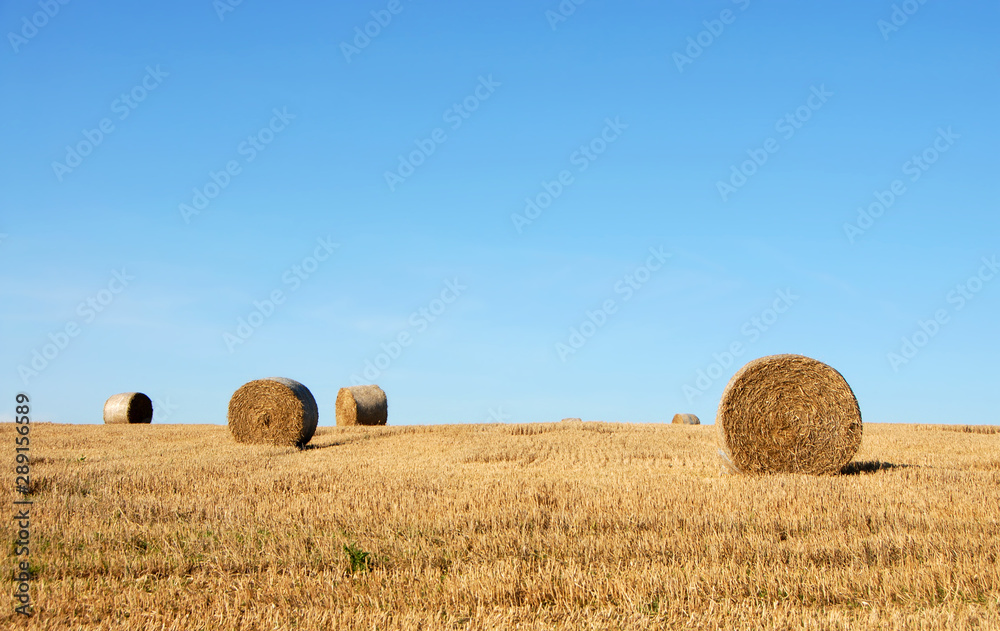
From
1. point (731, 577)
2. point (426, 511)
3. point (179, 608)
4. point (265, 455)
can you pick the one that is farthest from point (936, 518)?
point (265, 455)

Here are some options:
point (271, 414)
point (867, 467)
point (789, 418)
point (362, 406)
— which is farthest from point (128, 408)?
point (867, 467)

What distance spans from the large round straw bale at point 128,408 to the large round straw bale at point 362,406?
844cm

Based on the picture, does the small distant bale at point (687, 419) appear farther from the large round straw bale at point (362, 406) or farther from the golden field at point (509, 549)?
the golden field at point (509, 549)

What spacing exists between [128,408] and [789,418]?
25251 mm

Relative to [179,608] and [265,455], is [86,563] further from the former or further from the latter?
[265,455]

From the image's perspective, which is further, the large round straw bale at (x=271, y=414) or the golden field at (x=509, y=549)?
the large round straw bale at (x=271, y=414)

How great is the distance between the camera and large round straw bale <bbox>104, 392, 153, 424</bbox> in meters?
29.4

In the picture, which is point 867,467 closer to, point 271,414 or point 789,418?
point 789,418

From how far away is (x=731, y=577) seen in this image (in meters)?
5.47

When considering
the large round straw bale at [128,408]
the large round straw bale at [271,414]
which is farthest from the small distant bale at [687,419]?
the large round straw bale at [128,408]

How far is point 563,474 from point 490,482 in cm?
196

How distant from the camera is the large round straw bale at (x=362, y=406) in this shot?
2658cm

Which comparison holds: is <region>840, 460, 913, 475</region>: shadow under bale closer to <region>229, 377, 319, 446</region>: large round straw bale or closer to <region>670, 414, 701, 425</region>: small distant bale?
<region>229, 377, 319, 446</region>: large round straw bale

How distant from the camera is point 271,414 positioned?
18938mm
